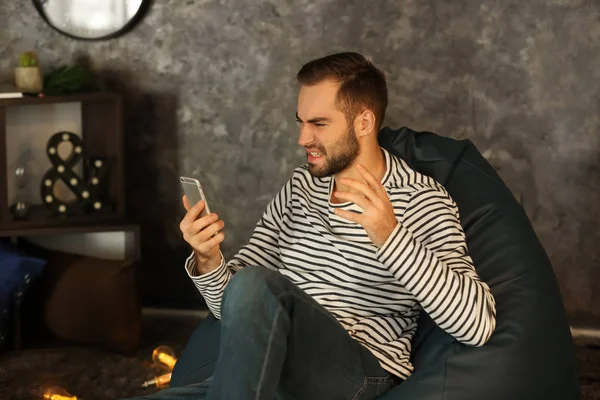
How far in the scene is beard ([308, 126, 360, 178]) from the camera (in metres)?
1.96

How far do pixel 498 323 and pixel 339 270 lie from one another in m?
0.39

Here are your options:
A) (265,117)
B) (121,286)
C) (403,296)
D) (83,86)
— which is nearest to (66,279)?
(121,286)

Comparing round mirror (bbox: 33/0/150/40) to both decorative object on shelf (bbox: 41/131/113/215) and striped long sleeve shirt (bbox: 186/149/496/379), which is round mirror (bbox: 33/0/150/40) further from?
striped long sleeve shirt (bbox: 186/149/496/379)

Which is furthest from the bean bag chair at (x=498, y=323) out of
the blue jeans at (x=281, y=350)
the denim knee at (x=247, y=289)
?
the denim knee at (x=247, y=289)

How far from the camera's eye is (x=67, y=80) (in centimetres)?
293

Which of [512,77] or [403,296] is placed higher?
[512,77]

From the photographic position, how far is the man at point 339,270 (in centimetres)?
157

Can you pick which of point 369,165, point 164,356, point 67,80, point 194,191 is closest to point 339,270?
point 369,165

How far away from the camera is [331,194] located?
6.74 ft

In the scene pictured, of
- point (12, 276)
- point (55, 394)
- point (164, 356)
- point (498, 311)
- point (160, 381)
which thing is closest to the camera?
point (498, 311)

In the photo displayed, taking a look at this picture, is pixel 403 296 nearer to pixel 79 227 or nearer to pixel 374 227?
pixel 374 227

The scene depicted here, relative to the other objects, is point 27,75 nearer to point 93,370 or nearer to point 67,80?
point 67,80

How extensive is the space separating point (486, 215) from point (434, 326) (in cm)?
36

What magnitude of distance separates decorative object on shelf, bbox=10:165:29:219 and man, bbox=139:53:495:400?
1114 millimetres
